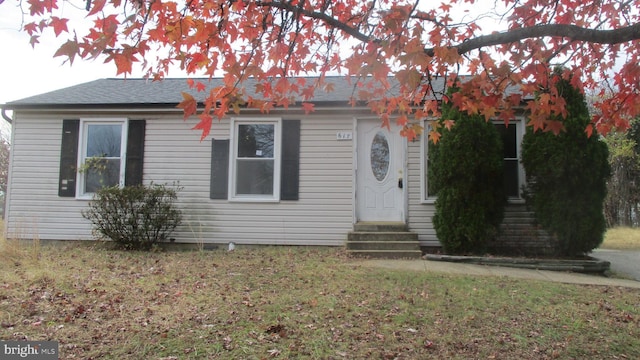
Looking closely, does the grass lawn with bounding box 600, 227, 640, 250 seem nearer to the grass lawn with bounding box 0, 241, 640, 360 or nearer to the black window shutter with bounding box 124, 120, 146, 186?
the grass lawn with bounding box 0, 241, 640, 360

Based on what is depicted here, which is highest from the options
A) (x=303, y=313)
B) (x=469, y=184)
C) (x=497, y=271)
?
(x=469, y=184)

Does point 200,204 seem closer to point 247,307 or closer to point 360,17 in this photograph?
point 247,307

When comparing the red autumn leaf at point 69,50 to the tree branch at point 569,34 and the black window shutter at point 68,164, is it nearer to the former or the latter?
the tree branch at point 569,34

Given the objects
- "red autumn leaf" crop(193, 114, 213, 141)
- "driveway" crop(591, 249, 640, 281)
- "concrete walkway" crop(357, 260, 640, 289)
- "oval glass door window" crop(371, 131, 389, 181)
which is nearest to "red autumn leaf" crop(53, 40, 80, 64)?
"red autumn leaf" crop(193, 114, 213, 141)

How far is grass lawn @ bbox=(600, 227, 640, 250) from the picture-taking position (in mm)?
10059

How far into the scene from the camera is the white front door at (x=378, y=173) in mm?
8117

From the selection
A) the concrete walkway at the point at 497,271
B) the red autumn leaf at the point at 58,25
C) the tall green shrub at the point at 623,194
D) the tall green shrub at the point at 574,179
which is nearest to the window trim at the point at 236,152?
the concrete walkway at the point at 497,271

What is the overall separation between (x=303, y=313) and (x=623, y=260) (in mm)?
7263

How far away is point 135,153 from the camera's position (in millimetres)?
8344

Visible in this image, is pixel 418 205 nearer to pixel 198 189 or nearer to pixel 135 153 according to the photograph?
pixel 198 189

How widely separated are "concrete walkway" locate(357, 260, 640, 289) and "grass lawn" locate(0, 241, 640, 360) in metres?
0.39

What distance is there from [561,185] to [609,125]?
9.56ft

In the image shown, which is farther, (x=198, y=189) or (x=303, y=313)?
(x=198, y=189)

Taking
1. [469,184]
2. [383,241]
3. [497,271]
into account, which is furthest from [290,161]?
[497,271]
